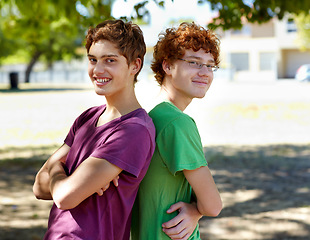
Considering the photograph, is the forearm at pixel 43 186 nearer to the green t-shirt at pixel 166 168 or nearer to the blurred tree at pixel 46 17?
the green t-shirt at pixel 166 168

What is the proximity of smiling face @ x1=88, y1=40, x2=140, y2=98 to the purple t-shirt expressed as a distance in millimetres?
118

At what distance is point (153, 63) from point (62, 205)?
77 centimetres

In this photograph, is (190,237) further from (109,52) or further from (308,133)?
(308,133)

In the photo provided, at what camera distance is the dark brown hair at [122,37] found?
75.9 inches

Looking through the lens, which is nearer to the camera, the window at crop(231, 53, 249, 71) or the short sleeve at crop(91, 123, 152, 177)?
the short sleeve at crop(91, 123, 152, 177)

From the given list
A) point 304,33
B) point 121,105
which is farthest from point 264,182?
point 304,33

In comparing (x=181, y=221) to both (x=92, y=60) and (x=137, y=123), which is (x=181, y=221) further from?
(x=92, y=60)

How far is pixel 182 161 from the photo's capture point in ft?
6.22

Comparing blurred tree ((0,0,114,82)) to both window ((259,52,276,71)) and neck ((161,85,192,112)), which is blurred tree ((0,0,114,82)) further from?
window ((259,52,276,71))

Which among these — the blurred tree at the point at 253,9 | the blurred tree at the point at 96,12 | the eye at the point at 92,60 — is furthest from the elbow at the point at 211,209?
the blurred tree at the point at 253,9

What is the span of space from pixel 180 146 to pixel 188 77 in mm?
340

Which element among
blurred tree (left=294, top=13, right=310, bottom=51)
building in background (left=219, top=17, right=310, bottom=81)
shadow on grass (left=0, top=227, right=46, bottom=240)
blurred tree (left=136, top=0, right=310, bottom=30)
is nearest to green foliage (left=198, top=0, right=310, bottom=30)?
blurred tree (left=136, top=0, right=310, bottom=30)

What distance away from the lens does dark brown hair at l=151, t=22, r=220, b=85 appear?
207 cm

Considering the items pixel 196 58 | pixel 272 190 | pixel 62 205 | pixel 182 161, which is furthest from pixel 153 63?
pixel 272 190
